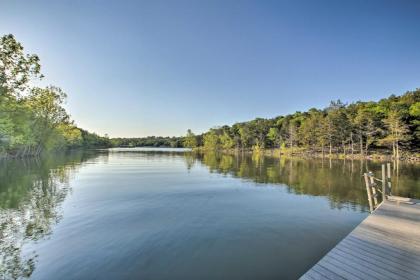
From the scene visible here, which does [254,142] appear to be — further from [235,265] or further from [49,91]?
[235,265]

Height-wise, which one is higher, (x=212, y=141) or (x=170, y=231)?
(x=212, y=141)

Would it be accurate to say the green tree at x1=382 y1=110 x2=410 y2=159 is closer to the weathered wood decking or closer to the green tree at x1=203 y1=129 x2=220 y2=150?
the weathered wood decking

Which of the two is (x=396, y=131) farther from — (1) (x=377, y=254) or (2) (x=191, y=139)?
(2) (x=191, y=139)

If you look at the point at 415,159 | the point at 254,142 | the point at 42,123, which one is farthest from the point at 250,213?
the point at 254,142

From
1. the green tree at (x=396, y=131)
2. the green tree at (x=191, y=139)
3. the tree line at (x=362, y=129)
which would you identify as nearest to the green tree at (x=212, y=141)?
the green tree at (x=191, y=139)

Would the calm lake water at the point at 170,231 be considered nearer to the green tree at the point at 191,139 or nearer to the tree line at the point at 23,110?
the tree line at the point at 23,110

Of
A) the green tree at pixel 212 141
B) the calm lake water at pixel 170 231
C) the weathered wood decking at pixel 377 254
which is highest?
the green tree at pixel 212 141

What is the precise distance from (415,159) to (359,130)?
41.8 ft

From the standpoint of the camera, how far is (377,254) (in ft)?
19.1

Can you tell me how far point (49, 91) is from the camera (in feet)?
177

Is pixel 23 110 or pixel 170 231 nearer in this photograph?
pixel 170 231

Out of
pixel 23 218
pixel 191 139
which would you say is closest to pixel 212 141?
pixel 191 139

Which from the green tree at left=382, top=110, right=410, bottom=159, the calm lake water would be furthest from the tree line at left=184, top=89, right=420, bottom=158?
the calm lake water

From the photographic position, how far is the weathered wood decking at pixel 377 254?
495 cm
